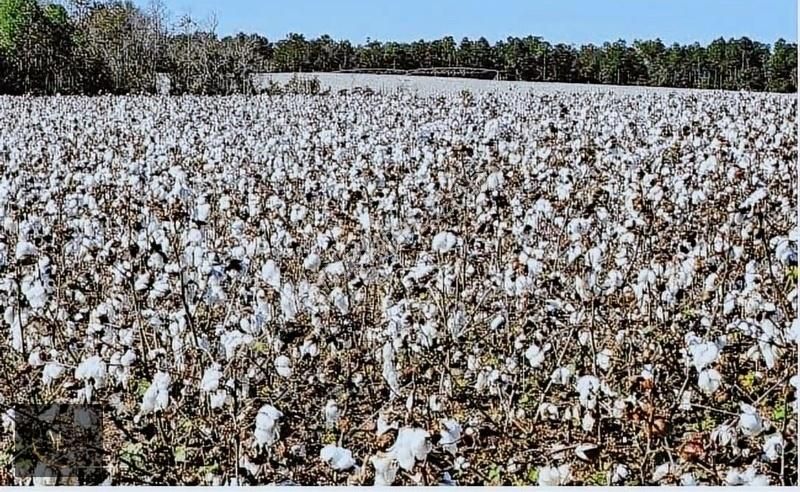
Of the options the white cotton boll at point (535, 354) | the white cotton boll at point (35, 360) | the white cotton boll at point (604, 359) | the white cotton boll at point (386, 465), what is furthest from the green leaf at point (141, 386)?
the white cotton boll at point (386, 465)

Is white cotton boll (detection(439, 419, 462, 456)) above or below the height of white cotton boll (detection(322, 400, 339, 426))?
above

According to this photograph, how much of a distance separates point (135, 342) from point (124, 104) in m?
7.09

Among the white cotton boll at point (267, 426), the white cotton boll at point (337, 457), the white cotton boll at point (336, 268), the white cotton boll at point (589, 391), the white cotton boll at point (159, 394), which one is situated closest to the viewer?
the white cotton boll at point (337, 457)

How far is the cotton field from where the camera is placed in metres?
1.98

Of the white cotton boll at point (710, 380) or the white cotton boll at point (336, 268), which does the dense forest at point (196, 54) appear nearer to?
the white cotton boll at point (336, 268)

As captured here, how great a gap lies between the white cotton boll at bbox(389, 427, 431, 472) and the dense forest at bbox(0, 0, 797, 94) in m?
9.23

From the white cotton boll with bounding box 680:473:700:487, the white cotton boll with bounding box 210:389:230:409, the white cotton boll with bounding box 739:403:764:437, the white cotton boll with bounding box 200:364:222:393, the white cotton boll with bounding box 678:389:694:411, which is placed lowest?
the white cotton boll with bounding box 680:473:700:487

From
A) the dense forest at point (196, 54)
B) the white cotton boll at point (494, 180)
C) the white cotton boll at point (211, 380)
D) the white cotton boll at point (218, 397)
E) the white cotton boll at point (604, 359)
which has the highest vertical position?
the dense forest at point (196, 54)

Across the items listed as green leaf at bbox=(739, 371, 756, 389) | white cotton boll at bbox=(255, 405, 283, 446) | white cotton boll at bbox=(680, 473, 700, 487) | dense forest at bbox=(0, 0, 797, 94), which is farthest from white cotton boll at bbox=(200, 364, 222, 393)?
dense forest at bbox=(0, 0, 797, 94)

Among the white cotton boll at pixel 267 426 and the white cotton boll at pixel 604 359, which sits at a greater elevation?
the white cotton boll at pixel 267 426

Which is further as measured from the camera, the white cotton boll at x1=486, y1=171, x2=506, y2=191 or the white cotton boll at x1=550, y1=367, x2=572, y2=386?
the white cotton boll at x1=486, y1=171, x2=506, y2=191

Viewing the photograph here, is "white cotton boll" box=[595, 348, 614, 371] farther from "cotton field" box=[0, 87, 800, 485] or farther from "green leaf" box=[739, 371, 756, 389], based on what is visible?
"green leaf" box=[739, 371, 756, 389]

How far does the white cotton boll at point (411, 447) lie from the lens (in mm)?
1433

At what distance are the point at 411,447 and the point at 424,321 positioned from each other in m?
1.08
